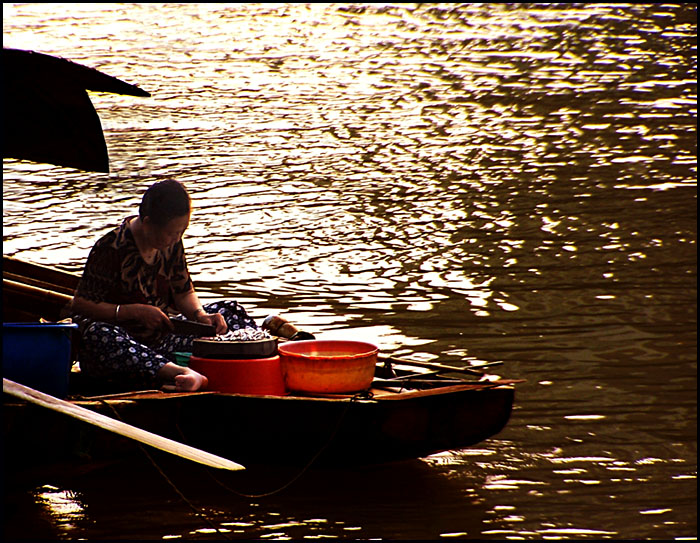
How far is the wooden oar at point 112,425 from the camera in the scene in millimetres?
4875

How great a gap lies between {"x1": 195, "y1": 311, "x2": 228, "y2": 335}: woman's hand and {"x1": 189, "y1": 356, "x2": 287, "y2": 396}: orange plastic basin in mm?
418

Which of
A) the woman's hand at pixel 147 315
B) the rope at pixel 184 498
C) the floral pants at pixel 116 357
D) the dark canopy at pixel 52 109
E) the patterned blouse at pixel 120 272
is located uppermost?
the dark canopy at pixel 52 109

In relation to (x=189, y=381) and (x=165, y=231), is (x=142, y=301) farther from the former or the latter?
(x=189, y=381)

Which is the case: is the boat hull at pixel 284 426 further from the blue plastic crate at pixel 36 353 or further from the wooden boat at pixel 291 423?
the blue plastic crate at pixel 36 353

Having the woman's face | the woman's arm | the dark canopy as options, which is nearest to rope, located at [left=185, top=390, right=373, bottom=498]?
the woman's arm

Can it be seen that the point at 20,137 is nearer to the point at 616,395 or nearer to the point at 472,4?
the point at 616,395

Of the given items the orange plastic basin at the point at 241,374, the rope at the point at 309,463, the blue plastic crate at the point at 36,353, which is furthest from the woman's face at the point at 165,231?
the rope at the point at 309,463

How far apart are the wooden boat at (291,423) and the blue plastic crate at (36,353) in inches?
5.7

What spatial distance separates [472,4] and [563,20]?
2.81m

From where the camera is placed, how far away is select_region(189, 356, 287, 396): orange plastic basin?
19.0 feet

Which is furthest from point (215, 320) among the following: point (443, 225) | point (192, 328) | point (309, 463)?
point (443, 225)

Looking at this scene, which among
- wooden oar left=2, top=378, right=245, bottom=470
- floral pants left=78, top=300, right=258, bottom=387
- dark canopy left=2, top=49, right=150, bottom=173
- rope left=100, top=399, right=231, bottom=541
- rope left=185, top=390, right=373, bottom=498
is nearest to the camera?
wooden oar left=2, top=378, right=245, bottom=470

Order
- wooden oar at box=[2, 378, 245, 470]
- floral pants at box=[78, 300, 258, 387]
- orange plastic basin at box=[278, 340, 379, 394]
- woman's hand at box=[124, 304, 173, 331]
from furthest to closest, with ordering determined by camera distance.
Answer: woman's hand at box=[124, 304, 173, 331] < floral pants at box=[78, 300, 258, 387] < orange plastic basin at box=[278, 340, 379, 394] < wooden oar at box=[2, 378, 245, 470]

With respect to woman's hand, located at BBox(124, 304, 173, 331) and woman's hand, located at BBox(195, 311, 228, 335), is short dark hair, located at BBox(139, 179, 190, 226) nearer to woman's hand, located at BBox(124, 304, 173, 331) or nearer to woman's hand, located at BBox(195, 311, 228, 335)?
woman's hand, located at BBox(124, 304, 173, 331)
